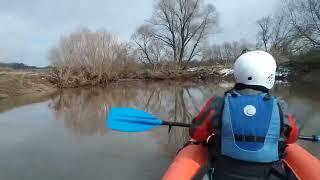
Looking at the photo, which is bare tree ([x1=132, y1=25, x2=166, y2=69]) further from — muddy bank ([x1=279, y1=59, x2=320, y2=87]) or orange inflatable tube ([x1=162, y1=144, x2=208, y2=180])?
orange inflatable tube ([x1=162, y1=144, x2=208, y2=180])

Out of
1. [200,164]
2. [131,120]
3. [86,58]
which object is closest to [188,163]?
[200,164]

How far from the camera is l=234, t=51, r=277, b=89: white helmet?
2432 mm

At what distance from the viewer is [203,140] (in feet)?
8.71

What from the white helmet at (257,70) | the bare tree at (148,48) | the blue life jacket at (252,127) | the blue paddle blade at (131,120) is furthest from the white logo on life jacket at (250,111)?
the bare tree at (148,48)

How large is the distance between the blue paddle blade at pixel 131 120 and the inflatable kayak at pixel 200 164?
1.94 feet

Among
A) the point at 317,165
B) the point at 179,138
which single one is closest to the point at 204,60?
the point at 179,138

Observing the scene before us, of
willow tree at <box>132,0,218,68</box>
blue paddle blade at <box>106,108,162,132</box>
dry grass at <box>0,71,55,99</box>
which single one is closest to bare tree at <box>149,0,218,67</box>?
willow tree at <box>132,0,218,68</box>

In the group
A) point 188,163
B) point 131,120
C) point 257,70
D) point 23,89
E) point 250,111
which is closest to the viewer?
point 250,111

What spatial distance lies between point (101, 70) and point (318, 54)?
41.4 feet

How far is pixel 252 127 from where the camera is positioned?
229 centimetres

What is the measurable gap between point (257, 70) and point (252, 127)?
0.38 m

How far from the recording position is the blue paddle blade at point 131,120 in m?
3.44

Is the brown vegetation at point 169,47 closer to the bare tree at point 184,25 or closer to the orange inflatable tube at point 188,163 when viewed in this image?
the bare tree at point 184,25

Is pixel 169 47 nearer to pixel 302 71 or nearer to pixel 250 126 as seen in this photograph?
pixel 302 71
